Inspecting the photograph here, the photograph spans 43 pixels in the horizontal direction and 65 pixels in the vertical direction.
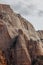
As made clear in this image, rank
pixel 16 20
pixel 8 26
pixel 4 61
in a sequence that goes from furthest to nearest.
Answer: pixel 16 20, pixel 8 26, pixel 4 61

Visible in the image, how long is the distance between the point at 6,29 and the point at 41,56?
8.46 metres

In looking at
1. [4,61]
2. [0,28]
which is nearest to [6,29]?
[0,28]

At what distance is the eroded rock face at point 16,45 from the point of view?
89062 millimetres

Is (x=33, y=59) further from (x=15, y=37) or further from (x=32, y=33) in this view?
(x=32, y=33)

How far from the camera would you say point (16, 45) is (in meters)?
90.1

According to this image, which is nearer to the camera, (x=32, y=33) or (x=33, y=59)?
(x=33, y=59)

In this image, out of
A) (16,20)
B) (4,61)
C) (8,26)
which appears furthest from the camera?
(16,20)

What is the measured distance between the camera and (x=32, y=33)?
105 metres

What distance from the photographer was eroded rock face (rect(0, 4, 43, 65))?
89062 millimetres

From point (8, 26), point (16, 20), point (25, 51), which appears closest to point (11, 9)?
point (16, 20)

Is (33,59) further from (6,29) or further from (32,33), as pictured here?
(32,33)

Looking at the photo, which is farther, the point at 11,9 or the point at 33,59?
the point at 11,9

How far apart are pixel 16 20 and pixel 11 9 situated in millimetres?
4496

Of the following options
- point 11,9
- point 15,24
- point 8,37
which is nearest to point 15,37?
point 8,37
